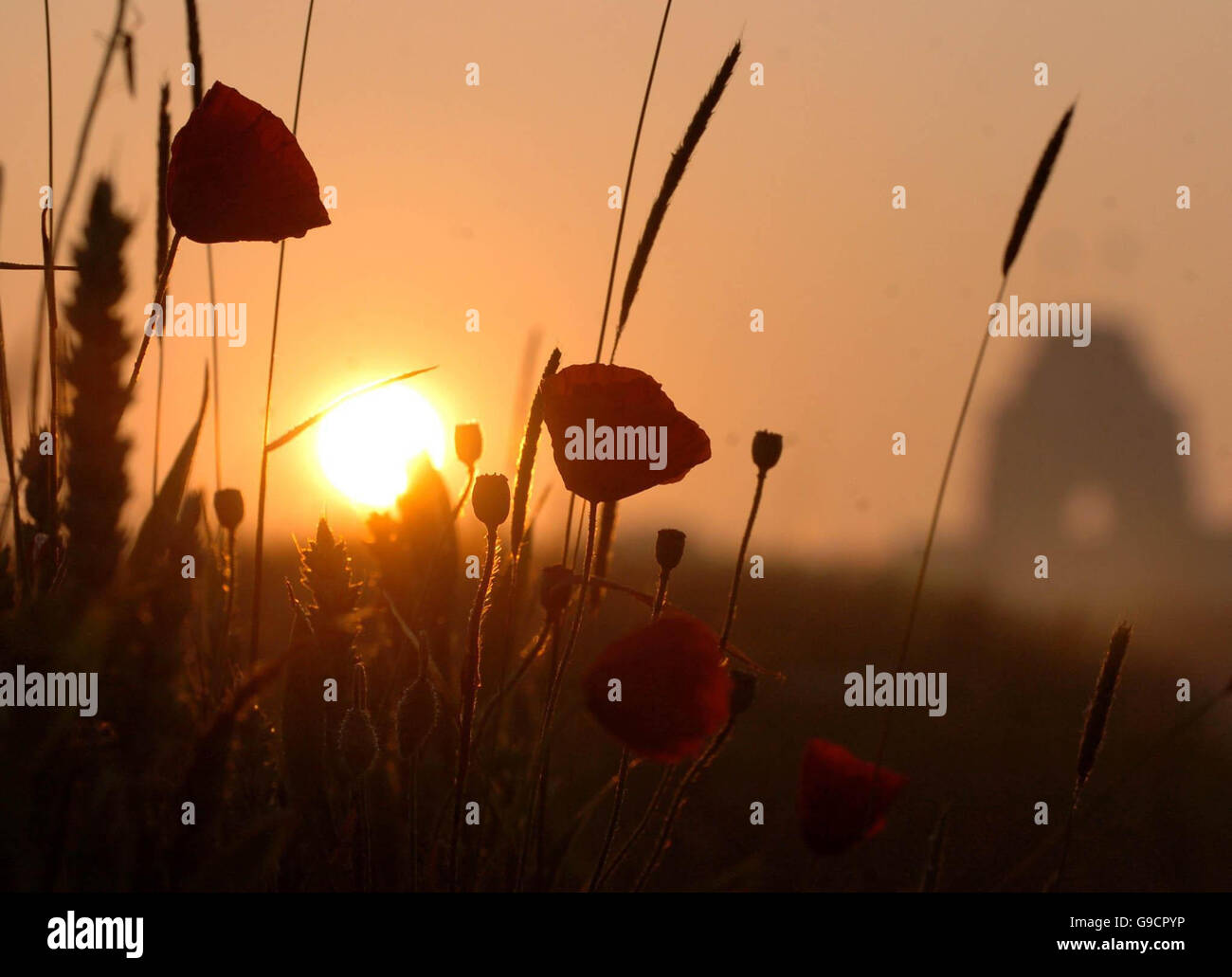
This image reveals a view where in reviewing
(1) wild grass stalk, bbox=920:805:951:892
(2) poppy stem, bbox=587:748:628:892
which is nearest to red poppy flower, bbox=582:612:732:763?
(2) poppy stem, bbox=587:748:628:892

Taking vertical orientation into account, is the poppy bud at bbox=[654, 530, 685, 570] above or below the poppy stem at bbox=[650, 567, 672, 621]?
above

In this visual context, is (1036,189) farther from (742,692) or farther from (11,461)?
(11,461)

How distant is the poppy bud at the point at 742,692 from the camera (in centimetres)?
51

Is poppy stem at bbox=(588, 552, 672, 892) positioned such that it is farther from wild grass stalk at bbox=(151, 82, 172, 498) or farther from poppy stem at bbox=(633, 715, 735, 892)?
wild grass stalk at bbox=(151, 82, 172, 498)

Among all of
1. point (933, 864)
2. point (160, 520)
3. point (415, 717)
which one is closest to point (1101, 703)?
point (933, 864)

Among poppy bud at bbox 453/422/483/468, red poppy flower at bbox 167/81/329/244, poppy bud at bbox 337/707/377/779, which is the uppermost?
red poppy flower at bbox 167/81/329/244

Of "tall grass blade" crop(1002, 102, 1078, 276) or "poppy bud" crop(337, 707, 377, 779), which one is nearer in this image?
"poppy bud" crop(337, 707, 377, 779)

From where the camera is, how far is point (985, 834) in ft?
3.14

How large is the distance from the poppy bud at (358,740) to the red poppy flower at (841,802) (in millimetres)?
219

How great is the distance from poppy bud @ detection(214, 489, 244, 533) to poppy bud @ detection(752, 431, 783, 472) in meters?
0.31

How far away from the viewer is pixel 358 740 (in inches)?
17.9

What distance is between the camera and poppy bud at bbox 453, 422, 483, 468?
1.85 ft
